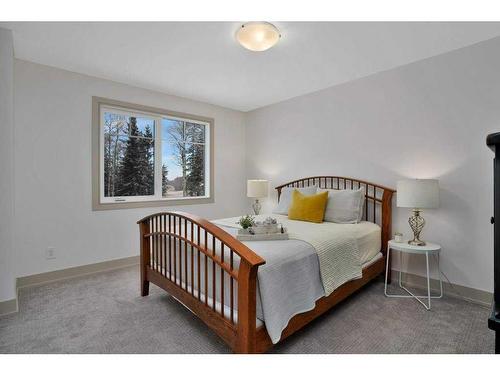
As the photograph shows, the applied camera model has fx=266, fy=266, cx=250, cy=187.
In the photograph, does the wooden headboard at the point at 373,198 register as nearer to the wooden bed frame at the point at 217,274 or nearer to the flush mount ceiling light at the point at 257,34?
the wooden bed frame at the point at 217,274

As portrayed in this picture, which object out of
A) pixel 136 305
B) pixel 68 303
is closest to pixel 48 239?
pixel 68 303

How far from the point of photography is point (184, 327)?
1.99m

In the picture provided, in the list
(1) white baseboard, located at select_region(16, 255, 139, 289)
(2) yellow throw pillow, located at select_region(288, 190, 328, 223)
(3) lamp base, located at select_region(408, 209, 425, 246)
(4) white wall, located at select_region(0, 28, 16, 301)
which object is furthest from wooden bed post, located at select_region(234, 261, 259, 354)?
(1) white baseboard, located at select_region(16, 255, 139, 289)

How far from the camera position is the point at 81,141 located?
3117mm

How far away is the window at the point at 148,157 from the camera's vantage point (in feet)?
10.9

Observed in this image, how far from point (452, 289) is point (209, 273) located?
2379 mm

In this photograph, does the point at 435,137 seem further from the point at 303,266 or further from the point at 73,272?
the point at 73,272

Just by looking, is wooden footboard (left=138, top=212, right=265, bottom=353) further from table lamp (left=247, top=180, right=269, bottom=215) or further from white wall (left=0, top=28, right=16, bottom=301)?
table lamp (left=247, top=180, right=269, bottom=215)

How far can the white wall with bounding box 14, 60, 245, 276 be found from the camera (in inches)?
109

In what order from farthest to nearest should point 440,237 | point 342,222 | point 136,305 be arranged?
1. point 342,222
2. point 440,237
3. point 136,305

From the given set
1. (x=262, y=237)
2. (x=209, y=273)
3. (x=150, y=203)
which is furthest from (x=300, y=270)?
(x=150, y=203)

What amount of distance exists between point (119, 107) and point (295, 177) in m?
2.60

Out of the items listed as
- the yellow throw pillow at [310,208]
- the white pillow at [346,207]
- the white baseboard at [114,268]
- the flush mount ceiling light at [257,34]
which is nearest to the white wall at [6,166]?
the white baseboard at [114,268]
